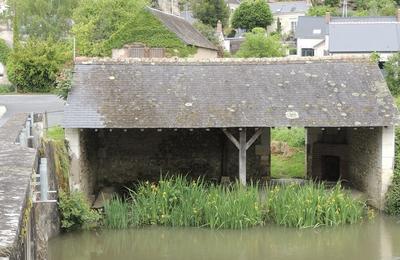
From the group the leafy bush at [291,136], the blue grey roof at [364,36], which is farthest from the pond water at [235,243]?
the blue grey roof at [364,36]

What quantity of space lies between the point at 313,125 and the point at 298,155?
632 cm

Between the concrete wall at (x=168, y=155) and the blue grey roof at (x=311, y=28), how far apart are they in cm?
3133

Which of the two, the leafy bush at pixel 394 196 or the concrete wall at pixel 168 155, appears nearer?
the leafy bush at pixel 394 196

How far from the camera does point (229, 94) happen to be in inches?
533

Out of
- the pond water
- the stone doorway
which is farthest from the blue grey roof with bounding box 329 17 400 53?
the pond water

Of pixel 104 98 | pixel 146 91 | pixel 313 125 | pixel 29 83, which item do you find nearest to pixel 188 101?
pixel 146 91

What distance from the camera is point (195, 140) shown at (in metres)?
15.6

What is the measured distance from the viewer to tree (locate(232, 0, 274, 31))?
172 ft

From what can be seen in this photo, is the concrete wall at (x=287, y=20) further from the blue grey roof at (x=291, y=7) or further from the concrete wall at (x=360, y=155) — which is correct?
the concrete wall at (x=360, y=155)

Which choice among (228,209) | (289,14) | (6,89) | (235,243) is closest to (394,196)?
(228,209)

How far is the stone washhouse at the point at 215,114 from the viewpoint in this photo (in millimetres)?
12711

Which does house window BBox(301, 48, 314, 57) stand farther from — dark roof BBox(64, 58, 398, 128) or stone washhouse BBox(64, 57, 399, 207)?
dark roof BBox(64, 58, 398, 128)

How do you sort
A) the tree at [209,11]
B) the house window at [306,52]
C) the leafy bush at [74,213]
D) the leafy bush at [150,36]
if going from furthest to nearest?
1. the tree at [209,11]
2. the house window at [306,52]
3. the leafy bush at [150,36]
4. the leafy bush at [74,213]

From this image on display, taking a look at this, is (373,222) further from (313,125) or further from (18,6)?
(18,6)
